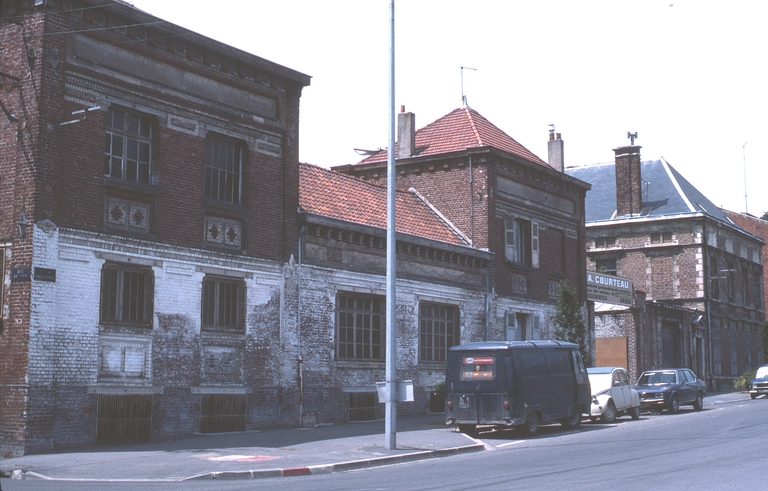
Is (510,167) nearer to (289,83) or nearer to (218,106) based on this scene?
(289,83)

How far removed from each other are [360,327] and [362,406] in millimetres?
2266

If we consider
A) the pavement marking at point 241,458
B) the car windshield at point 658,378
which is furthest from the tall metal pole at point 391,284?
the car windshield at point 658,378

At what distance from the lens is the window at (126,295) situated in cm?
2028

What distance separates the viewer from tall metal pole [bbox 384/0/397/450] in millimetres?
19078

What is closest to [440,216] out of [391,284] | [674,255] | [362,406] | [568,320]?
[568,320]

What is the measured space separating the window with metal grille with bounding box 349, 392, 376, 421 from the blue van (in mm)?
3658

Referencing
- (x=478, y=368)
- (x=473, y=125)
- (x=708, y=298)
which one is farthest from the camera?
(x=708, y=298)

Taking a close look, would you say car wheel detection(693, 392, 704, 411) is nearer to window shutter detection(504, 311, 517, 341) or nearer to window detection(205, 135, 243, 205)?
window shutter detection(504, 311, 517, 341)

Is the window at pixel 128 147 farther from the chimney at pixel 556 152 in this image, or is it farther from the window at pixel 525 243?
the chimney at pixel 556 152

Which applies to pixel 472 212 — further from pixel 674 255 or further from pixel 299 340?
pixel 674 255

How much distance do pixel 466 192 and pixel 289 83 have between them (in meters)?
10.1

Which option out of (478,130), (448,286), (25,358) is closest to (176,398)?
(25,358)

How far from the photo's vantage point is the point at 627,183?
5159cm

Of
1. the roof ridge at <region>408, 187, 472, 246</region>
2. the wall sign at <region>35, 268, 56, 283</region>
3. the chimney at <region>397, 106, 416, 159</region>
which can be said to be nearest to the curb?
Result: the wall sign at <region>35, 268, 56, 283</region>
